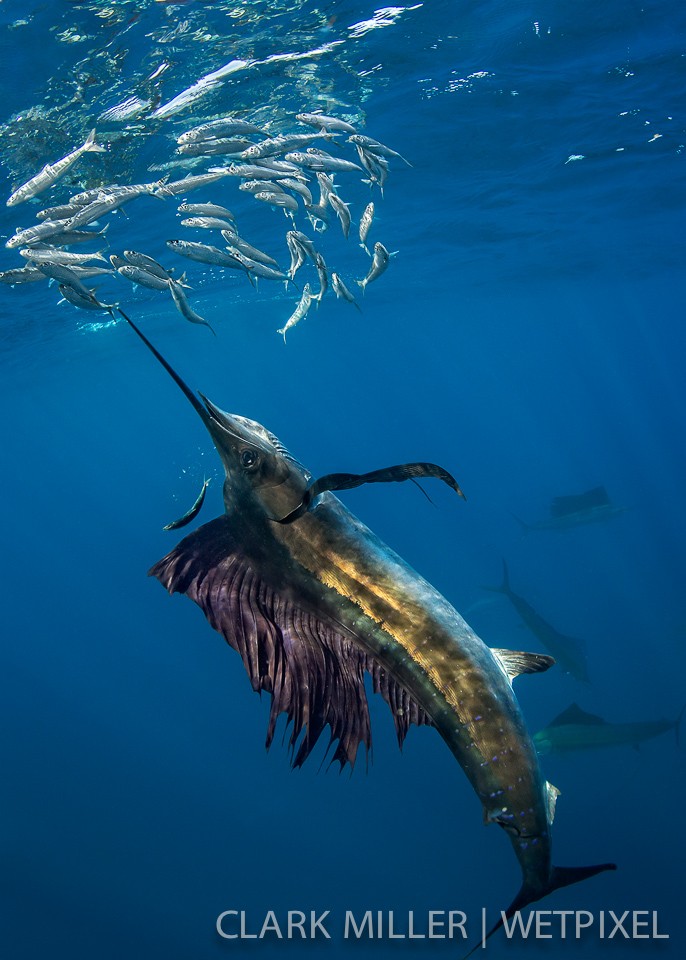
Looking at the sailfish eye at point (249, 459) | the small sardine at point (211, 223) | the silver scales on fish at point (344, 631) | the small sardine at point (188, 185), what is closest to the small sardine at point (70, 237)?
the small sardine at point (188, 185)

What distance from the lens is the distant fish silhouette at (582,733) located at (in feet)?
30.6

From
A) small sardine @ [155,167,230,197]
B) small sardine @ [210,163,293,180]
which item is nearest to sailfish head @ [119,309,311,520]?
small sardine @ [155,167,230,197]

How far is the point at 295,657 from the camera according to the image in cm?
176

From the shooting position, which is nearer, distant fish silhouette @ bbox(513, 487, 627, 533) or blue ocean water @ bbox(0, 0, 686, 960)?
blue ocean water @ bbox(0, 0, 686, 960)

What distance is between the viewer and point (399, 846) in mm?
15031

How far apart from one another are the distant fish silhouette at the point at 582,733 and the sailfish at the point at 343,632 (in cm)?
843

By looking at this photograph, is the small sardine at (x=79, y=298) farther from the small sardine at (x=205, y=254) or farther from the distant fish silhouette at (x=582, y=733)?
the distant fish silhouette at (x=582, y=733)

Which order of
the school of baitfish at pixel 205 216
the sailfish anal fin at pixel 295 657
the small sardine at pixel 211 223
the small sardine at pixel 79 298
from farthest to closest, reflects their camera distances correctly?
the small sardine at pixel 211 223, the school of baitfish at pixel 205 216, the small sardine at pixel 79 298, the sailfish anal fin at pixel 295 657

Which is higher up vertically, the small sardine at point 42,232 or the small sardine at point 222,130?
the small sardine at point 222,130

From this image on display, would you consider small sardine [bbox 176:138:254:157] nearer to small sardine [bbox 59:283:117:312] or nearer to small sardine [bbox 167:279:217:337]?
small sardine [bbox 167:279:217:337]

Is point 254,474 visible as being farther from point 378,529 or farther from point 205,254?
point 378,529

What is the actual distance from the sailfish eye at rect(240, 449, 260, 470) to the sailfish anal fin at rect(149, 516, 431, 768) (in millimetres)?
249

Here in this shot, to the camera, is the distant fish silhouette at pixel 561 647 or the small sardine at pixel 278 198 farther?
the distant fish silhouette at pixel 561 647

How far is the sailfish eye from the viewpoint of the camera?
1774 millimetres
